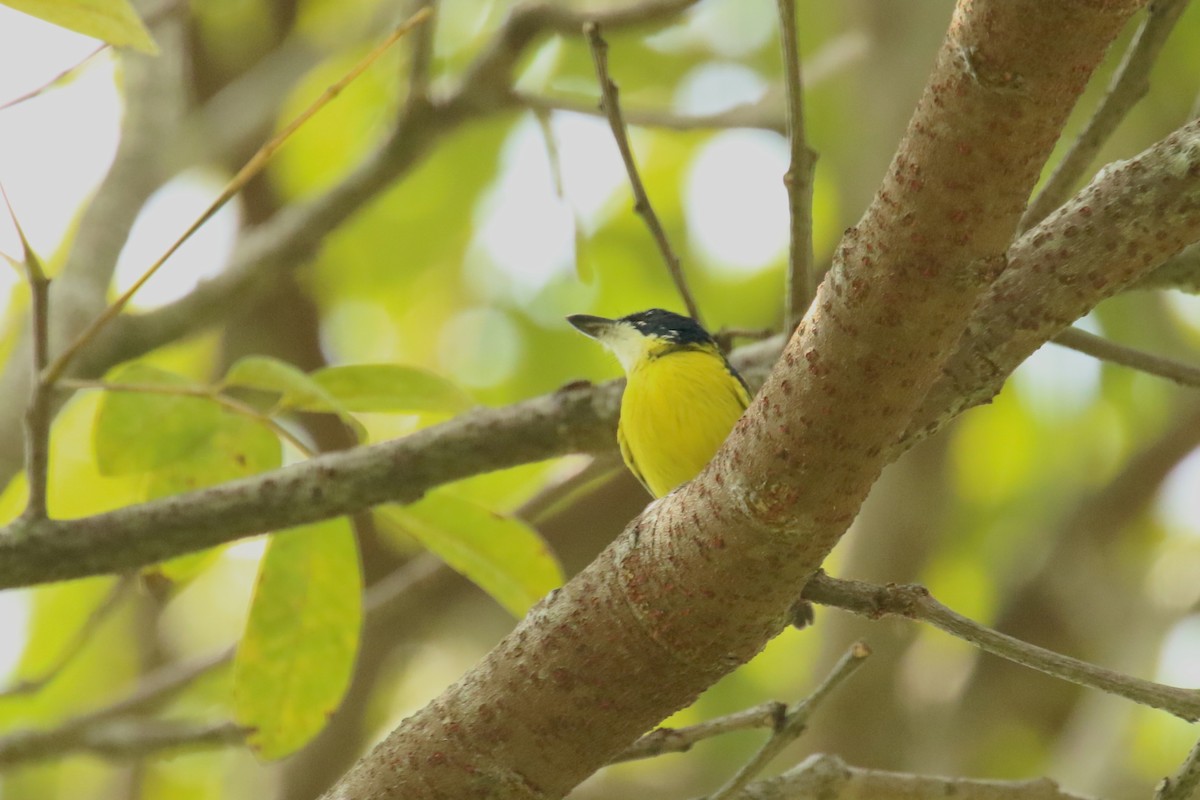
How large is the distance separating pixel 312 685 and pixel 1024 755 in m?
3.93

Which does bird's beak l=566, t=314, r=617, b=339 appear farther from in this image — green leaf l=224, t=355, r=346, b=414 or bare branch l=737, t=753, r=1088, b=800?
bare branch l=737, t=753, r=1088, b=800

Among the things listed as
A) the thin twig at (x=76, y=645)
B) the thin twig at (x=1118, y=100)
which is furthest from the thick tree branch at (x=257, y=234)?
the thin twig at (x=1118, y=100)

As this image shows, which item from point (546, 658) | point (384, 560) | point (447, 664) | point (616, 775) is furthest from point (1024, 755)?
point (546, 658)

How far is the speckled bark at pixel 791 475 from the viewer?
50.6 inches

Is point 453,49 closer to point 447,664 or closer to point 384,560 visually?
point 384,560

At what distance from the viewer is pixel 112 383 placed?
2.40 meters

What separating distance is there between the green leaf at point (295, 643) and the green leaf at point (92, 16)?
3.68ft

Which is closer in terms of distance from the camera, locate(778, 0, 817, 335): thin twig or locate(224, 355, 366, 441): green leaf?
locate(778, 0, 817, 335): thin twig

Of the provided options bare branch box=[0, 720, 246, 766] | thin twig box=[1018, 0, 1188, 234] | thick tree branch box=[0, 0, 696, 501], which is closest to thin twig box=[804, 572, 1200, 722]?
thin twig box=[1018, 0, 1188, 234]

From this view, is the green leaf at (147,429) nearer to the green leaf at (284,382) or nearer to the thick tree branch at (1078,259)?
the green leaf at (284,382)

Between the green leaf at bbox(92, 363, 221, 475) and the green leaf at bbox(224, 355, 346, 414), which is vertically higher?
the green leaf at bbox(224, 355, 346, 414)

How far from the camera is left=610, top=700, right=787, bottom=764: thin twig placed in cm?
203

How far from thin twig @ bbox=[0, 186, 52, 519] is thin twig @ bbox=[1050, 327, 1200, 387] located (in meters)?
1.79

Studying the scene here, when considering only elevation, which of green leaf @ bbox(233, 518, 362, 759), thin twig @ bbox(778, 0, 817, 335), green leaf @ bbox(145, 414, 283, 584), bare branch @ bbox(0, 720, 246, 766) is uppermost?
thin twig @ bbox(778, 0, 817, 335)
